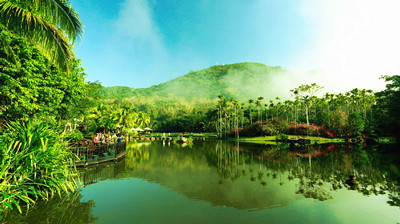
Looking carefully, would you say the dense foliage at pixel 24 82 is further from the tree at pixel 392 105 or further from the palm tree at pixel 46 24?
the tree at pixel 392 105

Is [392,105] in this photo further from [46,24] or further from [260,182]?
[46,24]

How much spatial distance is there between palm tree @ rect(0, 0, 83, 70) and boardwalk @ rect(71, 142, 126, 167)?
7052 mm

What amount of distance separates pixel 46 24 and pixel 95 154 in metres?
10.1

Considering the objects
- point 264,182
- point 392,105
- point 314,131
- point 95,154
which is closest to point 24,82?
point 95,154

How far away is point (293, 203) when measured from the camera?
732 cm

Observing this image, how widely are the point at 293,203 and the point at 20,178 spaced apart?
31.0 ft

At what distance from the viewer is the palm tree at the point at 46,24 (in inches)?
245

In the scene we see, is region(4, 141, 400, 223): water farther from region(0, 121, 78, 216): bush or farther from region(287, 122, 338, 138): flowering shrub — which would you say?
region(287, 122, 338, 138): flowering shrub

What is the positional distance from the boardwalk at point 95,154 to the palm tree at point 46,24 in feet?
23.1

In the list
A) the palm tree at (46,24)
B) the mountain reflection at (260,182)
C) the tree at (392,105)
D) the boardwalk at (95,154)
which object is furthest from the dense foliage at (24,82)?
the tree at (392,105)

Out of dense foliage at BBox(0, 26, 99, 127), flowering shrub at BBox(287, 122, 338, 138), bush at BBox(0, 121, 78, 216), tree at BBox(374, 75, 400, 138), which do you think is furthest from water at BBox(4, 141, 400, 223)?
flowering shrub at BBox(287, 122, 338, 138)

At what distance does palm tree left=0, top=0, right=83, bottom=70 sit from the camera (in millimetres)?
6223

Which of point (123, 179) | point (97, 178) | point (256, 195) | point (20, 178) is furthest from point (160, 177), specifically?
point (20, 178)

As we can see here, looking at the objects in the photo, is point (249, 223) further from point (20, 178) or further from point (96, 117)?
point (96, 117)
